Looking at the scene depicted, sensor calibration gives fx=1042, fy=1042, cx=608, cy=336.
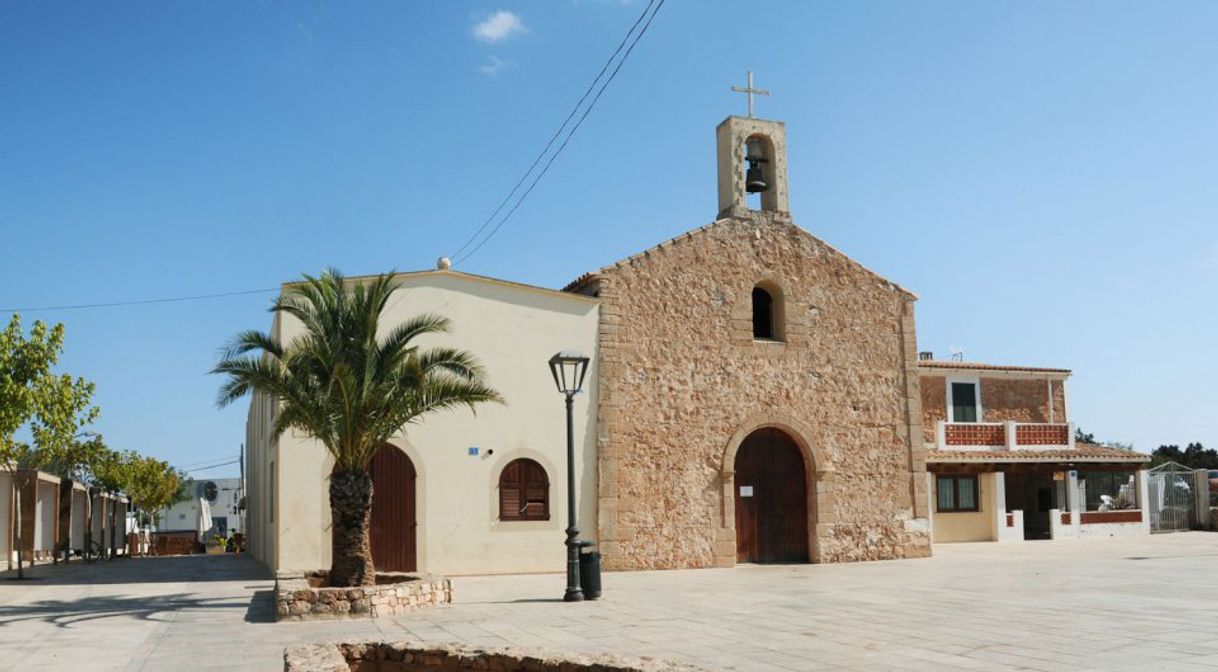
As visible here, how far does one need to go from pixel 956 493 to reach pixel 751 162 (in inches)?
494

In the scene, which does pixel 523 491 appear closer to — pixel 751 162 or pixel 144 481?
pixel 751 162

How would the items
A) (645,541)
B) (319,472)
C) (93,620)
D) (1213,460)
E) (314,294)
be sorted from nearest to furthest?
1. (93,620)
2. (314,294)
3. (319,472)
4. (645,541)
5. (1213,460)

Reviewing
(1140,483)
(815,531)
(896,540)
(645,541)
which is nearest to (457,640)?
(645,541)

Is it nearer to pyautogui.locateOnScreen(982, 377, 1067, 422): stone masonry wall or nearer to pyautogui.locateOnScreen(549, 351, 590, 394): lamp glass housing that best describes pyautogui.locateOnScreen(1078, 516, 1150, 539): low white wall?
pyautogui.locateOnScreen(982, 377, 1067, 422): stone masonry wall

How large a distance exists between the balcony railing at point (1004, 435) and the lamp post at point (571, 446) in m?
17.1

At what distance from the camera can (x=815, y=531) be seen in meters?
21.0

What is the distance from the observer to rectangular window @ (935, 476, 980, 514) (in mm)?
28698

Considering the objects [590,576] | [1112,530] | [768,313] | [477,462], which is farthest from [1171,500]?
[590,576]

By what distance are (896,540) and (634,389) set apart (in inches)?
266

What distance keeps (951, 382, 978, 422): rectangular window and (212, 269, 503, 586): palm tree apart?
19934 mm

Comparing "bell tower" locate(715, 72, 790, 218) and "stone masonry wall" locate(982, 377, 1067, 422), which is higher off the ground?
"bell tower" locate(715, 72, 790, 218)

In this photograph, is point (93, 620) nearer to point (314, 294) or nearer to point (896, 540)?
point (314, 294)

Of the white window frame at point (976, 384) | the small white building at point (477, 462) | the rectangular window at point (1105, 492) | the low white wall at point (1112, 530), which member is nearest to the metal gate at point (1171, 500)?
the rectangular window at point (1105, 492)

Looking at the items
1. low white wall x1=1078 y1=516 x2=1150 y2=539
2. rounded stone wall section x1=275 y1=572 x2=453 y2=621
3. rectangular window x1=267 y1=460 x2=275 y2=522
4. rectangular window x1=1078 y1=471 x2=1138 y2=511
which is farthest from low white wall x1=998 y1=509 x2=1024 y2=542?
rounded stone wall section x1=275 y1=572 x2=453 y2=621
